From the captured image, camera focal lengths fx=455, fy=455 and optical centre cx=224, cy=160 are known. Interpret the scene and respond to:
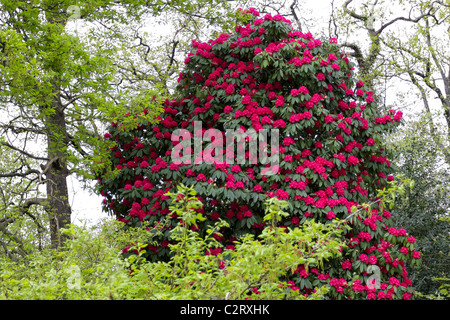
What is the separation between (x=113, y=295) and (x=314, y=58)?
431 cm

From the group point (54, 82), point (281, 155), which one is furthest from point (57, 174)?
point (281, 155)

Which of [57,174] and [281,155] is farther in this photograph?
[57,174]

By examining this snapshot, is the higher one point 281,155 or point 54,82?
point 54,82

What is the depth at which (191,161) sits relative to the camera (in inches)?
244

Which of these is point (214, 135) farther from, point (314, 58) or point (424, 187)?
point (424, 187)

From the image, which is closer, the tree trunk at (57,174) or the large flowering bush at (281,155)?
the large flowering bush at (281,155)

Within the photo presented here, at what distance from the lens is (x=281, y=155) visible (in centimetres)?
581

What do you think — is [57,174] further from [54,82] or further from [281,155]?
[281,155]

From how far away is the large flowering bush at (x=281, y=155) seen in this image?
5562 mm

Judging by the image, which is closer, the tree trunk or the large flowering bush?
the large flowering bush

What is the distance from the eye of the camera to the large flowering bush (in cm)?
556
